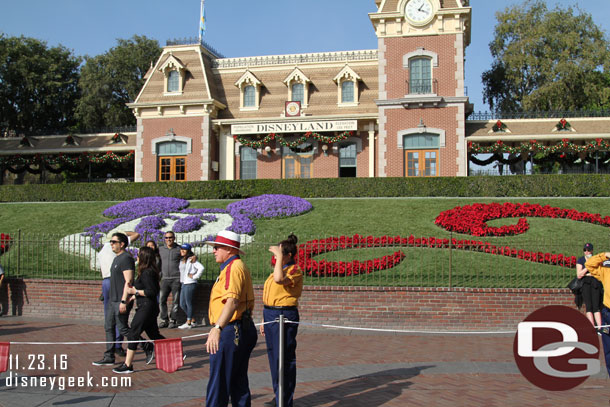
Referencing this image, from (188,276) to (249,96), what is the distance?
21309mm

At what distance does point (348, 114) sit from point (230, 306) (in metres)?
24.6

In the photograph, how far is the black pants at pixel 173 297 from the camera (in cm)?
1209

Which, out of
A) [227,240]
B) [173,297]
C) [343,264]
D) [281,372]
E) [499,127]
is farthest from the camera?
[499,127]

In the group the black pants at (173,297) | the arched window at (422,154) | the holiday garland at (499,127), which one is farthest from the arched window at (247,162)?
the black pants at (173,297)

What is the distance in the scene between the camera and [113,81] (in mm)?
44562

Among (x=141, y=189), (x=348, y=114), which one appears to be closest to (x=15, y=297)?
(x=141, y=189)

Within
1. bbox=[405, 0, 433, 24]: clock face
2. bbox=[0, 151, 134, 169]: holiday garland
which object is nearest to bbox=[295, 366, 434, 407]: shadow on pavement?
bbox=[405, 0, 433, 24]: clock face

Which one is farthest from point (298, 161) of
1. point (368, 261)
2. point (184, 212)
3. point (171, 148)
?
point (368, 261)

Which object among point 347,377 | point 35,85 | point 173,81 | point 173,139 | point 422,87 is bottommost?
point 347,377

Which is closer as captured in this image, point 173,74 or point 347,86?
point 347,86

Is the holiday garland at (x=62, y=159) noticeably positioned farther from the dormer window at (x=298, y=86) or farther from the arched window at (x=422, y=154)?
the arched window at (x=422, y=154)

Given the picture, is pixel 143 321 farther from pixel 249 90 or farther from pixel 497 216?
pixel 249 90

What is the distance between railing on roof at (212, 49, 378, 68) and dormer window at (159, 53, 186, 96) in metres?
2.84

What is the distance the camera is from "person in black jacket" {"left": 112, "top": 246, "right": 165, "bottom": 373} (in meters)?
7.93
